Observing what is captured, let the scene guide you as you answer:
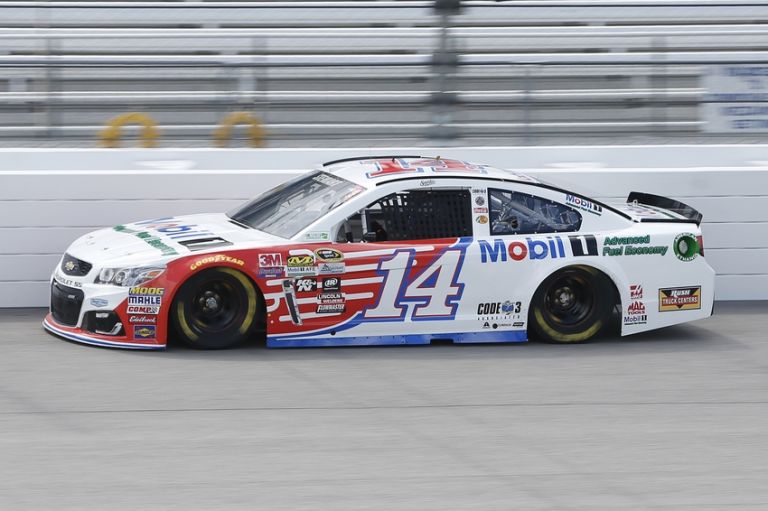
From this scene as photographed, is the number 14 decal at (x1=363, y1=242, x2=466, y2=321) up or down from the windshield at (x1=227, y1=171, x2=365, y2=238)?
down

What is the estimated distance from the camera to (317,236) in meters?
7.88

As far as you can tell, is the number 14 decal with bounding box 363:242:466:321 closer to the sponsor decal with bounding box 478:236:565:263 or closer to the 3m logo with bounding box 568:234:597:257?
the sponsor decal with bounding box 478:236:565:263

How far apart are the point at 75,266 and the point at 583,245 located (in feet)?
11.8

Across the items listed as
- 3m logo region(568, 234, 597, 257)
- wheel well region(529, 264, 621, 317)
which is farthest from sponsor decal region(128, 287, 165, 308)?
3m logo region(568, 234, 597, 257)

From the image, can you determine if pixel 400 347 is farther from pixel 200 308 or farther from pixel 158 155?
pixel 158 155

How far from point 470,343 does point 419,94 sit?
10.8 feet

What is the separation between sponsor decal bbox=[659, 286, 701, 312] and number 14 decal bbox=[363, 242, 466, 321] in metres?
1.58

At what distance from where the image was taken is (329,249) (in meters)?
7.86

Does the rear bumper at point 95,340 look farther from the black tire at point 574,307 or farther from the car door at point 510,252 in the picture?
the black tire at point 574,307

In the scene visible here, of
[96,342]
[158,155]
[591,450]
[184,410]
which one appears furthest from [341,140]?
[591,450]

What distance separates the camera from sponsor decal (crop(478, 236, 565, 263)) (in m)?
8.10

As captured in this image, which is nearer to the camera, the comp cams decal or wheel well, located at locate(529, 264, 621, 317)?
the comp cams decal

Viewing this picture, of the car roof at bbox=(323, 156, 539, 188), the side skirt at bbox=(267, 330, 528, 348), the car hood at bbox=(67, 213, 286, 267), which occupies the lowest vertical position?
the side skirt at bbox=(267, 330, 528, 348)

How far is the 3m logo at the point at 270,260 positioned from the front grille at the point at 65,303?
123cm
